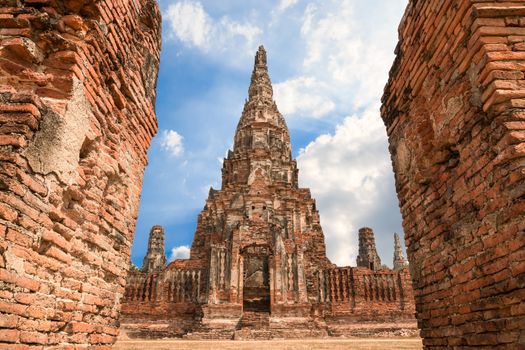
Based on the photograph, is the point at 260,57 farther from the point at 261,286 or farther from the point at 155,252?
the point at 261,286

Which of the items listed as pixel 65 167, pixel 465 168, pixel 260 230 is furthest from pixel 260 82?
pixel 65 167

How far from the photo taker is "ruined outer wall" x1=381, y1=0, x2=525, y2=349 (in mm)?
2871

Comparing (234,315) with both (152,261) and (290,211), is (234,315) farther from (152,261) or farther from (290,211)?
(152,261)

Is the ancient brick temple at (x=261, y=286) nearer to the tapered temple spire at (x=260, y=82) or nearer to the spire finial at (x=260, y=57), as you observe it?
the tapered temple spire at (x=260, y=82)

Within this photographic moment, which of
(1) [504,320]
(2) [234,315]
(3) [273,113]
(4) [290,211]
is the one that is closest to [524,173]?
(1) [504,320]

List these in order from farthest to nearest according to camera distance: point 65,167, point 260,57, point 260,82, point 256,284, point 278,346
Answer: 1. point 260,57
2. point 260,82
3. point 256,284
4. point 278,346
5. point 65,167

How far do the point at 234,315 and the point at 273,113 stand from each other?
1963 centimetres

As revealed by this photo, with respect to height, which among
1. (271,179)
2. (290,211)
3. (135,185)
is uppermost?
(271,179)

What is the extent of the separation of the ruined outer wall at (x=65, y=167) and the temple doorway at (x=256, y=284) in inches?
685

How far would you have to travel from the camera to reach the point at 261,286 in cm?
2228

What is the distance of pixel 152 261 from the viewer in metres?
40.8

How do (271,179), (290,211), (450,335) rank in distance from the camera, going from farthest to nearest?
(271,179) < (290,211) < (450,335)

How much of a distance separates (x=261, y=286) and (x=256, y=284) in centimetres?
48

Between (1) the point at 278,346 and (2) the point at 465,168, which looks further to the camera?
(1) the point at 278,346
